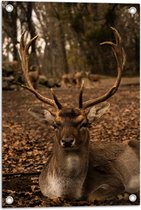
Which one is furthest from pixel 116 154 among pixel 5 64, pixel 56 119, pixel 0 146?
pixel 5 64

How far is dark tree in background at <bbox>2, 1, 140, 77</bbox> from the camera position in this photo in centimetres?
301

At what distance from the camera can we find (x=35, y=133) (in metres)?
3.01

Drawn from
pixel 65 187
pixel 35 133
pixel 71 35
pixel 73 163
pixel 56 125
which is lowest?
pixel 65 187

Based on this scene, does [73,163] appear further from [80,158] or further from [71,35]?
[71,35]

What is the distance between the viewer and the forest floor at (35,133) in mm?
2742

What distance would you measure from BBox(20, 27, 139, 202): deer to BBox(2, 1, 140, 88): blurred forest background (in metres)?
0.25

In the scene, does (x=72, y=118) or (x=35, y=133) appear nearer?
(x=72, y=118)

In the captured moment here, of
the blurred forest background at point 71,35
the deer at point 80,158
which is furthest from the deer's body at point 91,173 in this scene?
the blurred forest background at point 71,35

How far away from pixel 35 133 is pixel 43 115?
0.49 meters

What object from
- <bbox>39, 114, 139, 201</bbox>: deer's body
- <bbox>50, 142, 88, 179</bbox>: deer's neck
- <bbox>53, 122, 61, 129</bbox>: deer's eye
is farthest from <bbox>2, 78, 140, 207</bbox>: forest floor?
<bbox>53, 122, 61, 129</bbox>: deer's eye

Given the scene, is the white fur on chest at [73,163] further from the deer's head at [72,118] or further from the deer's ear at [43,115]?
the deer's ear at [43,115]

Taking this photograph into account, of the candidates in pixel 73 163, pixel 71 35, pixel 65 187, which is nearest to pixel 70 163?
pixel 73 163

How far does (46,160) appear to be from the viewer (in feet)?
9.42

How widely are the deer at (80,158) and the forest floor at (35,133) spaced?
0.36ft
